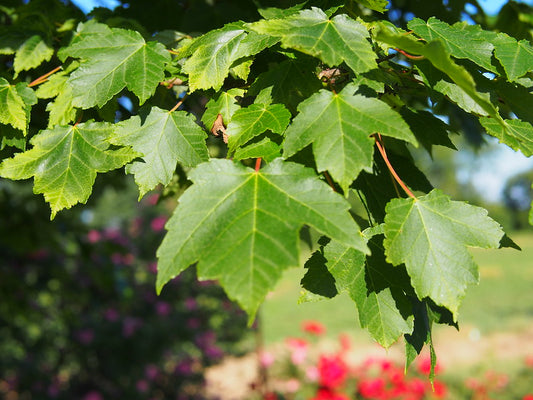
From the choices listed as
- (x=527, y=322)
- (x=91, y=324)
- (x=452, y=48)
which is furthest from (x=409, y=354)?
(x=527, y=322)

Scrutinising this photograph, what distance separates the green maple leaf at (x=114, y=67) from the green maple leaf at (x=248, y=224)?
0.28 metres

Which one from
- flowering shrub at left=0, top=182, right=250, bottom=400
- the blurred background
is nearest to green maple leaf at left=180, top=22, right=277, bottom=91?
the blurred background

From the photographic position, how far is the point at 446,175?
41656mm

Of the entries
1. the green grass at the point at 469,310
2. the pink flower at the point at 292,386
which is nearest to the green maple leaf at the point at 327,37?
the pink flower at the point at 292,386

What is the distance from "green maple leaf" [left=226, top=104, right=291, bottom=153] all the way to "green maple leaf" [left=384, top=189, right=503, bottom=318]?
242 mm

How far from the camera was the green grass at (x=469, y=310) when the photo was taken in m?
9.33

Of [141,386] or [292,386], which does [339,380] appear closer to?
[292,386]

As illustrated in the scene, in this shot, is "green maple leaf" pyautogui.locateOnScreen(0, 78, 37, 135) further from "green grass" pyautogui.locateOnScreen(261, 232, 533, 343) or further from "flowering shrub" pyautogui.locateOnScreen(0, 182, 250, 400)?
"green grass" pyautogui.locateOnScreen(261, 232, 533, 343)

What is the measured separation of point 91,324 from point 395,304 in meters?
4.93

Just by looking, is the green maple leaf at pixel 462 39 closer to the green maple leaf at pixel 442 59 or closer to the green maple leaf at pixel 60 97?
the green maple leaf at pixel 442 59

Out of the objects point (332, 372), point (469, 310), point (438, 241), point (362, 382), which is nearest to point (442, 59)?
point (438, 241)

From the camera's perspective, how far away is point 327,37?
0.78 metres

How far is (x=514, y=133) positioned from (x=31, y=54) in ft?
3.54

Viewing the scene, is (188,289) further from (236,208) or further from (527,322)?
(527,322)
